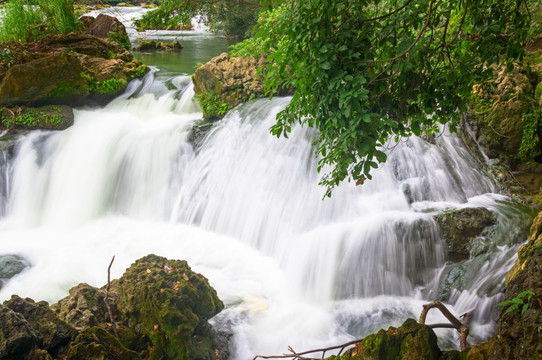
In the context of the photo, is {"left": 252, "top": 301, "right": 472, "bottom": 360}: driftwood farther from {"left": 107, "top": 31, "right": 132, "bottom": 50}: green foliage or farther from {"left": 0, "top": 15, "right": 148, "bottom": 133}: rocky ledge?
{"left": 107, "top": 31, "right": 132, "bottom": 50}: green foliage

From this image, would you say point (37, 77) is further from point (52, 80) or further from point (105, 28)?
point (105, 28)

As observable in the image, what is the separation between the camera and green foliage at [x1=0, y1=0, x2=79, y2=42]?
10977 millimetres

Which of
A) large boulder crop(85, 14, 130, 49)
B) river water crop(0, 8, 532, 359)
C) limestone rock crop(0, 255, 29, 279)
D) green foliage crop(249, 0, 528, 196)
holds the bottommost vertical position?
limestone rock crop(0, 255, 29, 279)

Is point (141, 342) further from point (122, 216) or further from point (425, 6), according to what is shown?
point (122, 216)

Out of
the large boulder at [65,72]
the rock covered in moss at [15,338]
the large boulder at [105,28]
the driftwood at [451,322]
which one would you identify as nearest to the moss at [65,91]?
the large boulder at [65,72]

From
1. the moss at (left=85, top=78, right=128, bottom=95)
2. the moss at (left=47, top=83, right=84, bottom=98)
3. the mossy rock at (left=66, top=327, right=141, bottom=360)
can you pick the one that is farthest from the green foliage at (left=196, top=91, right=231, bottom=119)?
the mossy rock at (left=66, top=327, right=141, bottom=360)

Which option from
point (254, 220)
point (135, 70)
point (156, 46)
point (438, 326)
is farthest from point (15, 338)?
point (156, 46)

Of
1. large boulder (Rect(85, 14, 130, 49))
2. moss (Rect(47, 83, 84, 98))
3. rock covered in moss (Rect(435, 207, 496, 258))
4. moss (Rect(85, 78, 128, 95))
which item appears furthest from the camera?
large boulder (Rect(85, 14, 130, 49))

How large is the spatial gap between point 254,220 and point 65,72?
5794 mm

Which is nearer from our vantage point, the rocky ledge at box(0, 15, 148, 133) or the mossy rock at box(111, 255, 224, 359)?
the mossy rock at box(111, 255, 224, 359)

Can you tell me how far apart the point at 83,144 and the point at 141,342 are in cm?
621

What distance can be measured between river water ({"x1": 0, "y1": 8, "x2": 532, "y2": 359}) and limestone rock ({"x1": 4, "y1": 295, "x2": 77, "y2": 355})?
74.1 inches

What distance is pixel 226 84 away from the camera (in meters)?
9.13

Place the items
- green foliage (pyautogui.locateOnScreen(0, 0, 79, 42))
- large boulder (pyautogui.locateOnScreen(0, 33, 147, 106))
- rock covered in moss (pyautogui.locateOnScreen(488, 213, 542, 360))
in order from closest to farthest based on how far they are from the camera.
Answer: rock covered in moss (pyautogui.locateOnScreen(488, 213, 542, 360)) < large boulder (pyautogui.locateOnScreen(0, 33, 147, 106)) < green foliage (pyautogui.locateOnScreen(0, 0, 79, 42))
